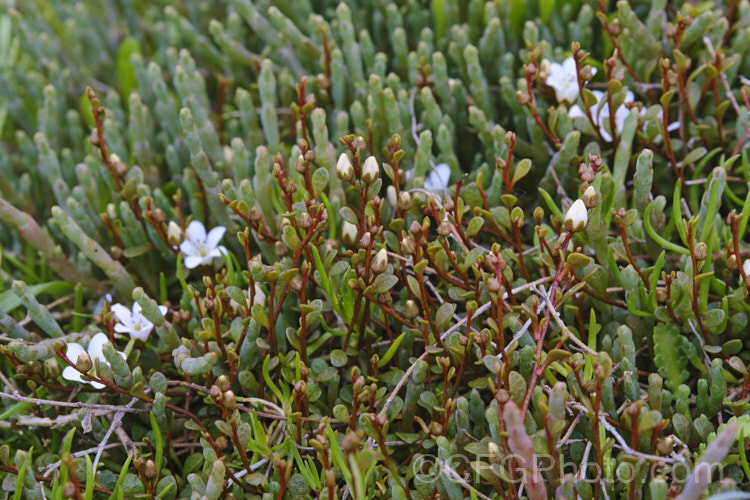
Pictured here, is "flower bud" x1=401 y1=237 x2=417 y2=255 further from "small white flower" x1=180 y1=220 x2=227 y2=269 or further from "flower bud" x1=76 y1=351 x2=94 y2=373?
"flower bud" x1=76 y1=351 x2=94 y2=373

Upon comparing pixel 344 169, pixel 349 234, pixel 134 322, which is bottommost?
pixel 134 322

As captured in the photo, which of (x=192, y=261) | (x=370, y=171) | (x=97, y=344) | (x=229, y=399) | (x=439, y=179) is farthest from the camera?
(x=439, y=179)

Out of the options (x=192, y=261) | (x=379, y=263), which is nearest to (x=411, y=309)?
(x=379, y=263)

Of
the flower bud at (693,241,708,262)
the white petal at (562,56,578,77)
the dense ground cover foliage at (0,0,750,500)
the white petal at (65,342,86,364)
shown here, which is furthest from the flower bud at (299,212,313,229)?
the white petal at (562,56,578,77)

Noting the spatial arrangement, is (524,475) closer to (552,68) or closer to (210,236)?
(210,236)

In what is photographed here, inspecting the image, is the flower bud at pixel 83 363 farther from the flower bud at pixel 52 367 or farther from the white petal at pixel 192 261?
the white petal at pixel 192 261

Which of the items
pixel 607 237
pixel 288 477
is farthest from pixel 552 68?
pixel 288 477

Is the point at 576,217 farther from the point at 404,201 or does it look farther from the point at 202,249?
the point at 202,249
